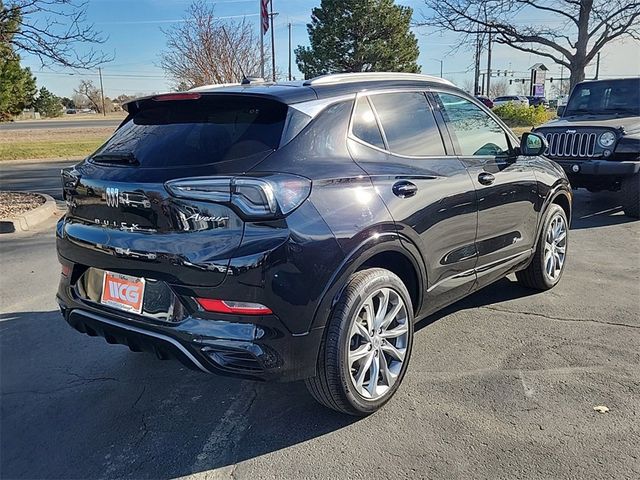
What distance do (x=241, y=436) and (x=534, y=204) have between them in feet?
9.84

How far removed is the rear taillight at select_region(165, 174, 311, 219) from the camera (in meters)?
2.48

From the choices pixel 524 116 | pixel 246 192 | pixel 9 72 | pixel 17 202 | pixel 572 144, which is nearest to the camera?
pixel 246 192

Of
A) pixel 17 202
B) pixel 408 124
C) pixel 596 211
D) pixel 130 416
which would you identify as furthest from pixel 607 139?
pixel 17 202

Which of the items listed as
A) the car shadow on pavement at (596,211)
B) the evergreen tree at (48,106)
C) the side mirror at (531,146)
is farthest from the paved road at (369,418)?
the evergreen tree at (48,106)

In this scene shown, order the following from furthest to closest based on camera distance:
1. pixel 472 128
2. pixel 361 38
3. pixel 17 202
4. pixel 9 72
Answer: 1. pixel 361 38
2. pixel 9 72
3. pixel 17 202
4. pixel 472 128

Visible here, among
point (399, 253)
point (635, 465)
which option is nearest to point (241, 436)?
point (399, 253)

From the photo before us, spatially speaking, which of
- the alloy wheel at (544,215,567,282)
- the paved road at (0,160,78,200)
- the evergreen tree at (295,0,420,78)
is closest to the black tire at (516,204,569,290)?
the alloy wheel at (544,215,567,282)

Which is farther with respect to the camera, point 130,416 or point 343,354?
point 130,416

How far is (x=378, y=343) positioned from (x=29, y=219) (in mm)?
6488

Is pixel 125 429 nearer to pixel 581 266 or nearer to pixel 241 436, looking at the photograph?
pixel 241 436

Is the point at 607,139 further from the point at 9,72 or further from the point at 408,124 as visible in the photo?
the point at 9,72

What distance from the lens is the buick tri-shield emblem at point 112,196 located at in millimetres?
2746

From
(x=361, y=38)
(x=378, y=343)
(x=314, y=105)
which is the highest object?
(x=361, y=38)

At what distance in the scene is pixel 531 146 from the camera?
4414 mm
